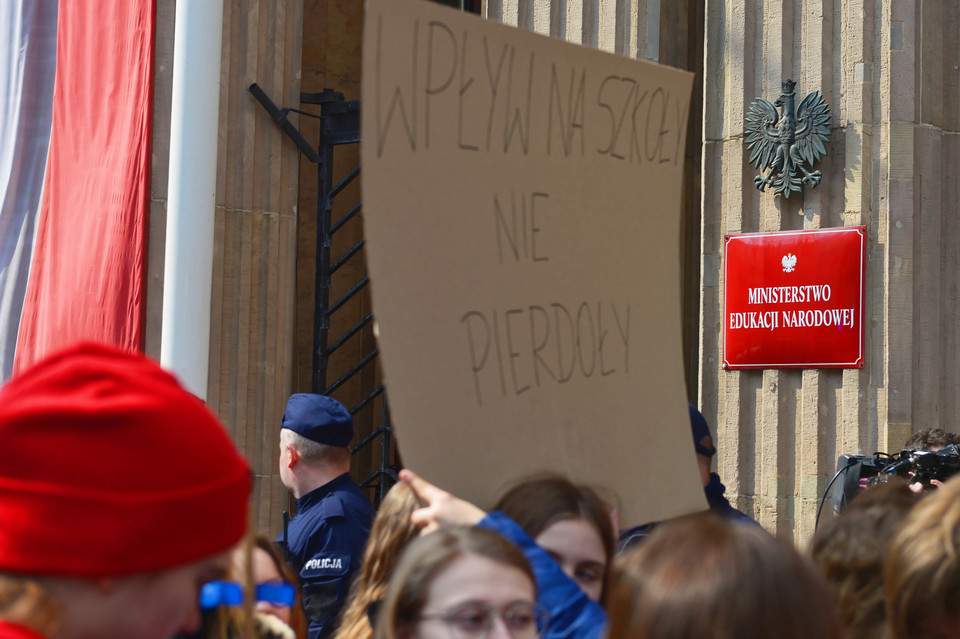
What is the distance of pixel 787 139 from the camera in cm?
499

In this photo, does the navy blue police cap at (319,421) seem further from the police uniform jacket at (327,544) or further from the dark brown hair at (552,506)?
the dark brown hair at (552,506)

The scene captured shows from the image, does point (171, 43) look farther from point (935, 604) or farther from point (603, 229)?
point (935, 604)

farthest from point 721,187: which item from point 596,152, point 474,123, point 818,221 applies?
point 474,123

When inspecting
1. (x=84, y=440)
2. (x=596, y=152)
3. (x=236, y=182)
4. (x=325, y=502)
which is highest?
(x=236, y=182)

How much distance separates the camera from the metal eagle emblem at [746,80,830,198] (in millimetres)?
4934

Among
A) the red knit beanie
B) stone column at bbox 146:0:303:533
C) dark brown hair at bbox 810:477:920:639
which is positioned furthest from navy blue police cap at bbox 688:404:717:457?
the red knit beanie

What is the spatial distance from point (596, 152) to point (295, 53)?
4354 mm

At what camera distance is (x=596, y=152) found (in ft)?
8.57

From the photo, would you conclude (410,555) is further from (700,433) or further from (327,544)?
(700,433)

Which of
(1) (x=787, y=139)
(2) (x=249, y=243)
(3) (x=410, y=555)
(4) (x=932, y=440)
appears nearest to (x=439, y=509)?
(3) (x=410, y=555)

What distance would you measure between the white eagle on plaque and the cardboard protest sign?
2283 millimetres

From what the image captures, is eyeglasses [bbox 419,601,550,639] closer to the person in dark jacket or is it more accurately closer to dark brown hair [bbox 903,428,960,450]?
the person in dark jacket

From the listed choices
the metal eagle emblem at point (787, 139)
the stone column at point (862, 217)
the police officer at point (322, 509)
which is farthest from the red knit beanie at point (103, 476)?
the metal eagle emblem at point (787, 139)

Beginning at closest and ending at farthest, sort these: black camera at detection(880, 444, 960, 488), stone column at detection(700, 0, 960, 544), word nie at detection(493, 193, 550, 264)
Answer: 1. word nie at detection(493, 193, 550, 264)
2. black camera at detection(880, 444, 960, 488)
3. stone column at detection(700, 0, 960, 544)
